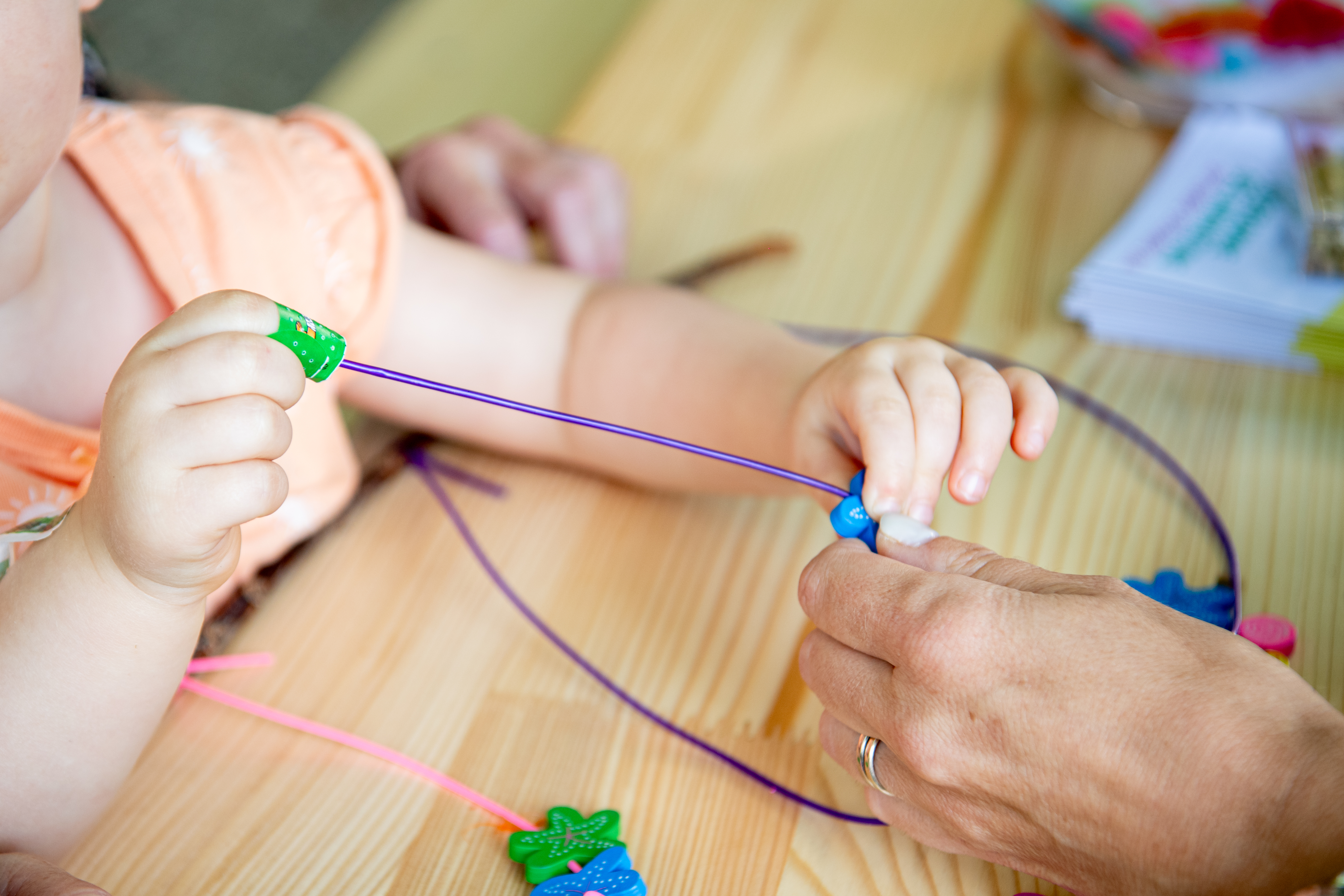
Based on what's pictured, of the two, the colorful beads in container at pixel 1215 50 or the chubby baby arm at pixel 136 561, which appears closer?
the chubby baby arm at pixel 136 561

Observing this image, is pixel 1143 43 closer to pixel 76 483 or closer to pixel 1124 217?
pixel 1124 217

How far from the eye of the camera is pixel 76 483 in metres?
0.61

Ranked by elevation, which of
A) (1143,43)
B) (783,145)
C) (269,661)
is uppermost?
(1143,43)

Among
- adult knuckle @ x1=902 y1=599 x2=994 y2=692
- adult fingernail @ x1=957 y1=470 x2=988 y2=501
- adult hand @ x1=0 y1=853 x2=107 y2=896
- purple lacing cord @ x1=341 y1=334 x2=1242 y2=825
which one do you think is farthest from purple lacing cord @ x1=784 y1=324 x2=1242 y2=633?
adult hand @ x1=0 y1=853 x2=107 y2=896

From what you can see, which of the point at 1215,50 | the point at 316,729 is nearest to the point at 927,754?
the point at 316,729

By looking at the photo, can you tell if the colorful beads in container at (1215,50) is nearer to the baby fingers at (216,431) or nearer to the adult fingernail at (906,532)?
the adult fingernail at (906,532)

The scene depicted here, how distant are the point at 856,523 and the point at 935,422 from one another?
0.23 ft

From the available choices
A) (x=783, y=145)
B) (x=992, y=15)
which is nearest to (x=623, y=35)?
(x=783, y=145)

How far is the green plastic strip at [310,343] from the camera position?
454mm

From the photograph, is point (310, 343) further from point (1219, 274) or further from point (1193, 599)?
point (1219, 274)

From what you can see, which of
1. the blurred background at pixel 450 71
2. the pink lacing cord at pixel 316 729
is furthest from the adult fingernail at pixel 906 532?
the blurred background at pixel 450 71

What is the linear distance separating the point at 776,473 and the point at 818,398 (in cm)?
7

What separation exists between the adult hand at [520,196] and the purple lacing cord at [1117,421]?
0.19 m

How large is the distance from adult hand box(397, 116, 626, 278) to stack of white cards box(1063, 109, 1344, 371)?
393 millimetres
